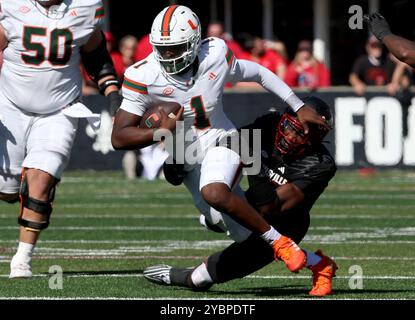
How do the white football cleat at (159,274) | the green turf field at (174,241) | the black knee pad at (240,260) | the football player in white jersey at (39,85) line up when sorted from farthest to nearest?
the football player in white jersey at (39,85) < the white football cleat at (159,274) < the green turf field at (174,241) < the black knee pad at (240,260)

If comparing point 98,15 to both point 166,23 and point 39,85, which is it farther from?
point 166,23

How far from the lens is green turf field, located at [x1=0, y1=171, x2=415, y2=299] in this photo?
7311mm

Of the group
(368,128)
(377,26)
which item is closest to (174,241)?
(377,26)

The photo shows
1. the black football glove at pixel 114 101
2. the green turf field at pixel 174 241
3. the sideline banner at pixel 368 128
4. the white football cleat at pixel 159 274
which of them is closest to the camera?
the green turf field at pixel 174 241

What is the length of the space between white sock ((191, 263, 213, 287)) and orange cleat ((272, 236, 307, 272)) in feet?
1.89

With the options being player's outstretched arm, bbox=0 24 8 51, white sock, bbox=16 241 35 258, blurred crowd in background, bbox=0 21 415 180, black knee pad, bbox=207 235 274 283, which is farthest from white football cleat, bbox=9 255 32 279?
blurred crowd in background, bbox=0 21 415 180

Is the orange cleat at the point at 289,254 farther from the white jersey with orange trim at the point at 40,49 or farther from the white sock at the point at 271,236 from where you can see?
the white jersey with orange trim at the point at 40,49

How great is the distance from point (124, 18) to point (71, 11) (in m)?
14.5

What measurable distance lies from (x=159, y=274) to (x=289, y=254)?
3.39 feet

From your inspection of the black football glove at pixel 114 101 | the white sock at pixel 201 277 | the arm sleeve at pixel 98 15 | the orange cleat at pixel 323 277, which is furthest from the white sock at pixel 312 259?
the arm sleeve at pixel 98 15

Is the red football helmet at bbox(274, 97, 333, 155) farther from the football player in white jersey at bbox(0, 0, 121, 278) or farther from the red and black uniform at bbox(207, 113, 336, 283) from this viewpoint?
the football player in white jersey at bbox(0, 0, 121, 278)

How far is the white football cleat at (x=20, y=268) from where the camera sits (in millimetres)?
7738

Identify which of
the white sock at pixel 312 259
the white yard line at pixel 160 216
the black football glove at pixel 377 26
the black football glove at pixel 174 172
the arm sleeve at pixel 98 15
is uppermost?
the black football glove at pixel 377 26

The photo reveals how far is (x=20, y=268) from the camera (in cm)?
775
